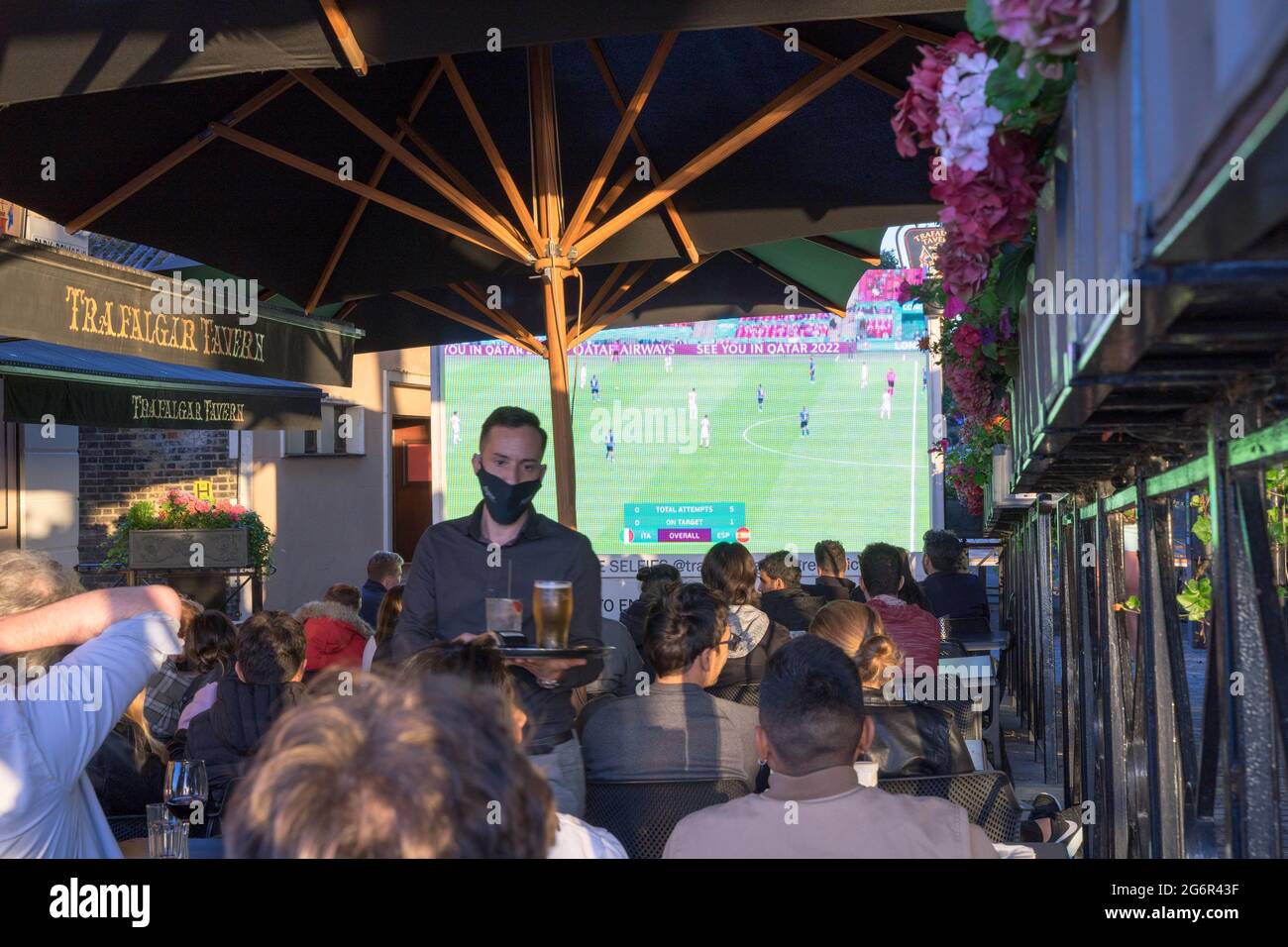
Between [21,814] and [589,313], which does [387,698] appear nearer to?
[21,814]

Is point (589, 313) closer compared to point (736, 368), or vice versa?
point (589, 313)

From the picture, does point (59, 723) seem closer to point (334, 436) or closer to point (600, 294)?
point (600, 294)

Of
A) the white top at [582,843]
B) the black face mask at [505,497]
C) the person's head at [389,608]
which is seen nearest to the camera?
the white top at [582,843]

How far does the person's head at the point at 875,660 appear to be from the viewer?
181 inches

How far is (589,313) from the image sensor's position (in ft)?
26.6

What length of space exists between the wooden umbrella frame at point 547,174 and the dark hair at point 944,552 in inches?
162

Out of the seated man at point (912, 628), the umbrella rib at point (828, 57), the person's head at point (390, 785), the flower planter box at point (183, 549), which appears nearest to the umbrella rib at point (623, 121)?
the umbrella rib at point (828, 57)

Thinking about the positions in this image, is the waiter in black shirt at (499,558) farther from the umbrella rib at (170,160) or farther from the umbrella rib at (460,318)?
the umbrella rib at (460,318)

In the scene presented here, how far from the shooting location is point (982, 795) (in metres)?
3.51

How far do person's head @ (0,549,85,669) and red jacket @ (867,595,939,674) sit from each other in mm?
3932

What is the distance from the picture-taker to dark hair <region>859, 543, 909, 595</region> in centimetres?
702

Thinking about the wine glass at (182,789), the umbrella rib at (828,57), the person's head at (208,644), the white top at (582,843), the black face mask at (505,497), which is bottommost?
the wine glass at (182,789)

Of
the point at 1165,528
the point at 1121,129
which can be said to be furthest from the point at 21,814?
the point at 1165,528
